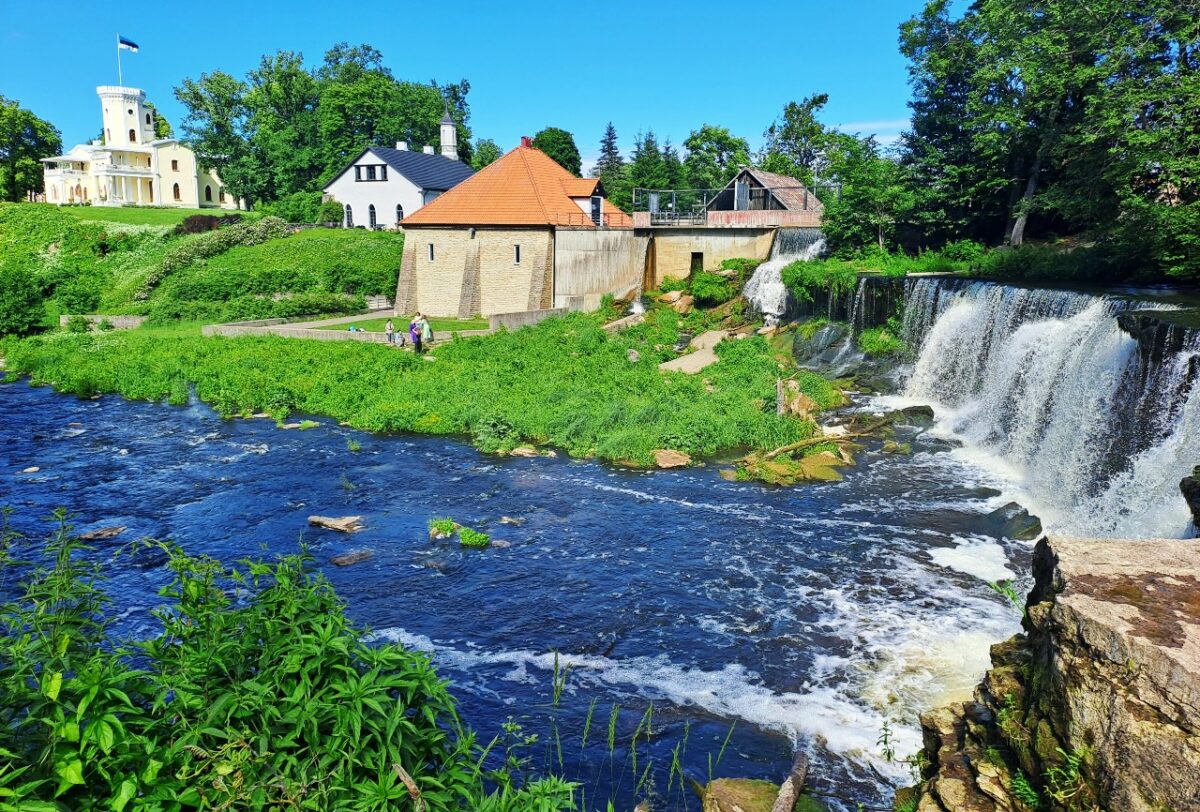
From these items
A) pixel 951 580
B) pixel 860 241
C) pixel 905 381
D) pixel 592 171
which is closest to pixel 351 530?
pixel 951 580

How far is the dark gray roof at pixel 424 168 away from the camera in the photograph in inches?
2113

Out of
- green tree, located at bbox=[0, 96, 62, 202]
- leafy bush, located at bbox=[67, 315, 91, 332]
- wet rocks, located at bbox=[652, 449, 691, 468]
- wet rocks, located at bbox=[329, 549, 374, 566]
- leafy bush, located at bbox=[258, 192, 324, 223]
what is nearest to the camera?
wet rocks, located at bbox=[329, 549, 374, 566]

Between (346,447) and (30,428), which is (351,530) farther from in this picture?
(30,428)

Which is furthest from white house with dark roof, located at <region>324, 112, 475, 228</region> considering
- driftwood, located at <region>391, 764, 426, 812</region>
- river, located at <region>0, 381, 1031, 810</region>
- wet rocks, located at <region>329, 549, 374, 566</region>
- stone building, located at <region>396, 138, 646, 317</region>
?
driftwood, located at <region>391, 764, 426, 812</region>

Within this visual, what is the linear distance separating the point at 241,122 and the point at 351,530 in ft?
195

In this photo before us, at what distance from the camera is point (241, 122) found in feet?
211

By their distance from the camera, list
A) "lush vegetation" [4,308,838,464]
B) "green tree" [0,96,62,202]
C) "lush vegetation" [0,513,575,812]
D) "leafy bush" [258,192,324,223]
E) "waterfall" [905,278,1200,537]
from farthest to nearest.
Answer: "green tree" [0,96,62,202], "leafy bush" [258,192,324,223], "lush vegetation" [4,308,838,464], "waterfall" [905,278,1200,537], "lush vegetation" [0,513,575,812]

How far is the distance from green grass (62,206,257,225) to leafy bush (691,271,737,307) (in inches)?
1415

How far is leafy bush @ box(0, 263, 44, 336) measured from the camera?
35.5 meters

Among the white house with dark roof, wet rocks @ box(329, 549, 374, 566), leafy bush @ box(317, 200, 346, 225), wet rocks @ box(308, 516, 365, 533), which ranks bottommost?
wet rocks @ box(329, 549, 374, 566)

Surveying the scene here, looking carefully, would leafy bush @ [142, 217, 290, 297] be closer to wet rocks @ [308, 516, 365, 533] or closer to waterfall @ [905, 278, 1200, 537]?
wet rocks @ [308, 516, 365, 533]

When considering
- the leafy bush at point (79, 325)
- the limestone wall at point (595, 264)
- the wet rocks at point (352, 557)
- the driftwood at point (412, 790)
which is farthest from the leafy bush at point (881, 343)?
the leafy bush at point (79, 325)

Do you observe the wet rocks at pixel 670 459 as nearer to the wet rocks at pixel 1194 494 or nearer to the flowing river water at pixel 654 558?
the flowing river water at pixel 654 558

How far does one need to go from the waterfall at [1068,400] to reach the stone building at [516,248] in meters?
16.3
